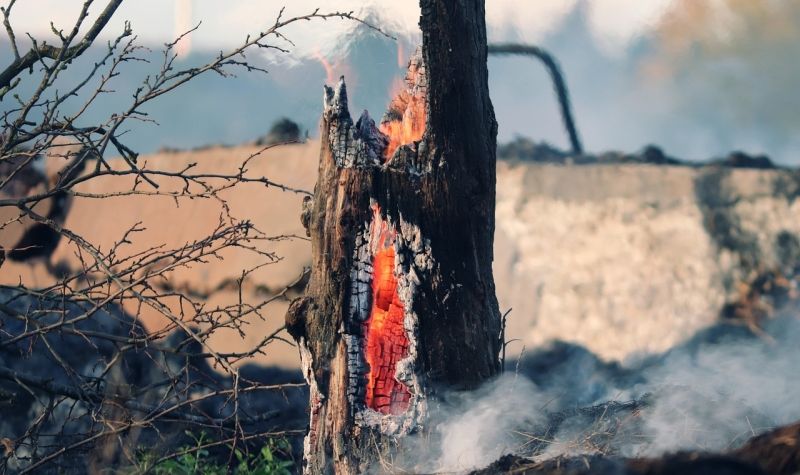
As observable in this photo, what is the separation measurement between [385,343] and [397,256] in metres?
0.42

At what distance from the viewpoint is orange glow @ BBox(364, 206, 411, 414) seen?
153 inches

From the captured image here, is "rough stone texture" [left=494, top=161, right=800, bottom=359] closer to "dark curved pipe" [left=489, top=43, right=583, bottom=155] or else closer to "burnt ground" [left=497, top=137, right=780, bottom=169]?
"burnt ground" [left=497, top=137, right=780, bottom=169]

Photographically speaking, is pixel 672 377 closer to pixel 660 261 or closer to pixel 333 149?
pixel 333 149

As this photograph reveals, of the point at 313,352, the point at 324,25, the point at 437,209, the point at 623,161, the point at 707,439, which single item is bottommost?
the point at 707,439

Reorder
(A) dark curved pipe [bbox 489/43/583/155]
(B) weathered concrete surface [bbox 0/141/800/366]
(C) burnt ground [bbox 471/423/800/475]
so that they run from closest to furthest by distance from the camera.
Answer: (C) burnt ground [bbox 471/423/800/475]
(B) weathered concrete surface [bbox 0/141/800/366]
(A) dark curved pipe [bbox 489/43/583/155]

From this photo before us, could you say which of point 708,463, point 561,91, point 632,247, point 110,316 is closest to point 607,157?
point 561,91

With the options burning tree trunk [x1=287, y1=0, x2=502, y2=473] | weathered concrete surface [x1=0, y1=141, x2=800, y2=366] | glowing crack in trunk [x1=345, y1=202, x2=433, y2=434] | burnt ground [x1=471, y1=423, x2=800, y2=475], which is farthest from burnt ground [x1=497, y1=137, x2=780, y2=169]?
burnt ground [x1=471, y1=423, x2=800, y2=475]

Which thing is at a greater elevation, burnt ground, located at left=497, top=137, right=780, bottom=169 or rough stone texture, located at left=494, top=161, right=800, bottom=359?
burnt ground, located at left=497, top=137, right=780, bottom=169

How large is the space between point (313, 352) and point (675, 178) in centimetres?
631

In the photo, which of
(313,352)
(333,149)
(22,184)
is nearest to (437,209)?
(333,149)

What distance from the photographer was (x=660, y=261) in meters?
9.05

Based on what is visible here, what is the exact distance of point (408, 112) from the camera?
13.0 ft

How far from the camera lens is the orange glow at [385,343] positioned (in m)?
3.89

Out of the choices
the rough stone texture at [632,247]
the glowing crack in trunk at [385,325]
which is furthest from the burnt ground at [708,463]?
the rough stone texture at [632,247]
